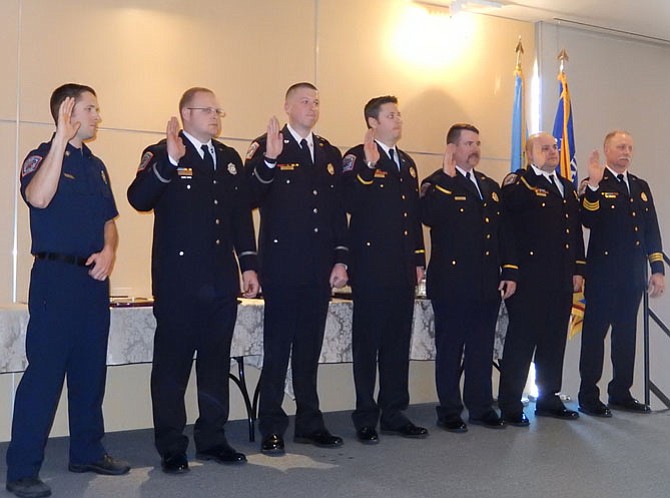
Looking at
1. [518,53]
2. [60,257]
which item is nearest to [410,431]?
[60,257]

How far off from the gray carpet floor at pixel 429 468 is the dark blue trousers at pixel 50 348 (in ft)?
0.81

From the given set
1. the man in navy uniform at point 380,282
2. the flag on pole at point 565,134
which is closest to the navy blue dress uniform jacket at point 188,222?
the man in navy uniform at point 380,282

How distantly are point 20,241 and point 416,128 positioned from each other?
2.84m

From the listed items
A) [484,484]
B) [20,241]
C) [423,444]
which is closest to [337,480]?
[484,484]

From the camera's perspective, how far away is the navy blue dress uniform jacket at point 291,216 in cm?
425

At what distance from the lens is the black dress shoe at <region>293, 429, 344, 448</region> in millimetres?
4336

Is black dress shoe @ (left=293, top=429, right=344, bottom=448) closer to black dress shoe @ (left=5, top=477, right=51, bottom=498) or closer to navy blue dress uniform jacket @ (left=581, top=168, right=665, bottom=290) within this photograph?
black dress shoe @ (left=5, top=477, right=51, bottom=498)

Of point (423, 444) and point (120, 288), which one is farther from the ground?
point (120, 288)

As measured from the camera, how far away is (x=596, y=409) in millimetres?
5324

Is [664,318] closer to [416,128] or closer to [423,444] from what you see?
[416,128]

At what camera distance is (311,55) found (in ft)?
19.3

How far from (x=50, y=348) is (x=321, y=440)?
4.73ft

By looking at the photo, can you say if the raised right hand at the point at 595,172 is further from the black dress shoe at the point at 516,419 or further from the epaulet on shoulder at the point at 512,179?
the black dress shoe at the point at 516,419

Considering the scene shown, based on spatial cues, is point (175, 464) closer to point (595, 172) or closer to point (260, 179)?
point (260, 179)
